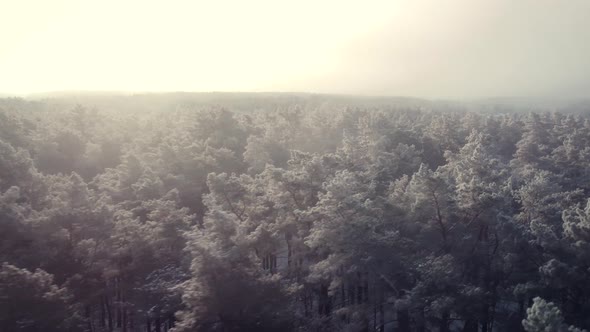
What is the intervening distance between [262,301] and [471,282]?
28.8 feet

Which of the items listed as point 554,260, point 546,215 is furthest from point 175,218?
point 546,215

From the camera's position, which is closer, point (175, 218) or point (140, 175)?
point (175, 218)

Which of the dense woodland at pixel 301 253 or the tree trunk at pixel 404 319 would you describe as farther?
the tree trunk at pixel 404 319

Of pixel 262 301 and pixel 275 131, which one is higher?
pixel 275 131

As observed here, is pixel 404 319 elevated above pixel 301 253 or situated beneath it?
situated beneath

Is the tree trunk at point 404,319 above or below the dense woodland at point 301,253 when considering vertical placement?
below

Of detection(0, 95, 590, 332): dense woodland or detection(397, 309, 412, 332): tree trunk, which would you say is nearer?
detection(0, 95, 590, 332): dense woodland

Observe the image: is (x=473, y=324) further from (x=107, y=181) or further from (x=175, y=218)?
(x=107, y=181)

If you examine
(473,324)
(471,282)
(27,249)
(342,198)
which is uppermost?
(342,198)

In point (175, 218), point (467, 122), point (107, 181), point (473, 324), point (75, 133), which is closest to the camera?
point (473, 324)

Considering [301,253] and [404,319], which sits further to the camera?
[301,253]

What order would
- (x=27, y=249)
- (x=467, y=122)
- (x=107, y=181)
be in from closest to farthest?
(x=27, y=249) < (x=107, y=181) < (x=467, y=122)

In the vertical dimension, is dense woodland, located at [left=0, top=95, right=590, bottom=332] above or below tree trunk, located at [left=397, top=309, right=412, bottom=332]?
above

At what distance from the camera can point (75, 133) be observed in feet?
132
